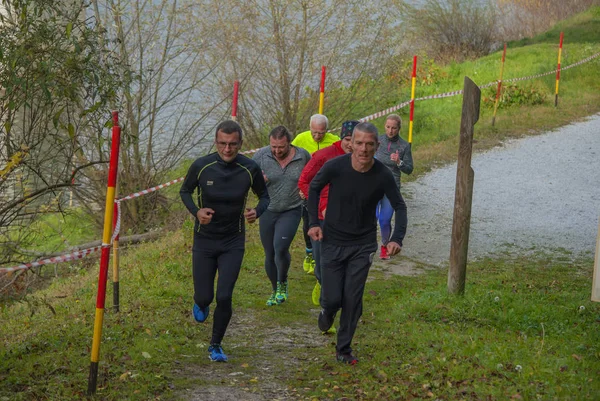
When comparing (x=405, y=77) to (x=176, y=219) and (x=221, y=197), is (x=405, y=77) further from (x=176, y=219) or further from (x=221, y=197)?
(x=221, y=197)

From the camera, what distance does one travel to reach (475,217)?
51.1ft

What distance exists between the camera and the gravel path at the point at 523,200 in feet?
44.5

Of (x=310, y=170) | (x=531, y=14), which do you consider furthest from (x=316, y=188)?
(x=531, y=14)

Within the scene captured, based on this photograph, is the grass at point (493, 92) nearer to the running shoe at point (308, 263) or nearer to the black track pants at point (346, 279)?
the running shoe at point (308, 263)

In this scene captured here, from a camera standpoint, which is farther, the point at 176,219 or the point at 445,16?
the point at 445,16

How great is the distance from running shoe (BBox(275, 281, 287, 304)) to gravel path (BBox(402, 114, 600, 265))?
345 centimetres

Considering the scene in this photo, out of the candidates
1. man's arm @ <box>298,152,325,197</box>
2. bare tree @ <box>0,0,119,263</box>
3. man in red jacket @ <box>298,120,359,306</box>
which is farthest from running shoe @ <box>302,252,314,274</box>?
bare tree @ <box>0,0,119,263</box>

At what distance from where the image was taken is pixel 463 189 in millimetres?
9414

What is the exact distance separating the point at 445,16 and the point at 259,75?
1774cm

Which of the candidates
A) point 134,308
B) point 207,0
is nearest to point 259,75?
point 207,0

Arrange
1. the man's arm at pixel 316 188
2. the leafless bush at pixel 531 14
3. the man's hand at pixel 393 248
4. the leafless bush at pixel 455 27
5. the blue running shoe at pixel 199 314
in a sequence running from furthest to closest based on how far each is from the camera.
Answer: the leafless bush at pixel 531 14 → the leafless bush at pixel 455 27 → the blue running shoe at pixel 199 314 → the man's arm at pixel 316 188 → the man's hand at pixel 393 248

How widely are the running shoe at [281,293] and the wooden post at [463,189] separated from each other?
5.85 feet

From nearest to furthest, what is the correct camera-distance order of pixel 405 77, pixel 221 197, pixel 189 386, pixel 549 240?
pixel 189 386, pixel 221 197, pixel 549 240, pixel 405 77

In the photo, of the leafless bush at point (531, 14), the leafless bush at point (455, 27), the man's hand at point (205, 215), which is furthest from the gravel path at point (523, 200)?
the leafless bush at point (531, 14)
